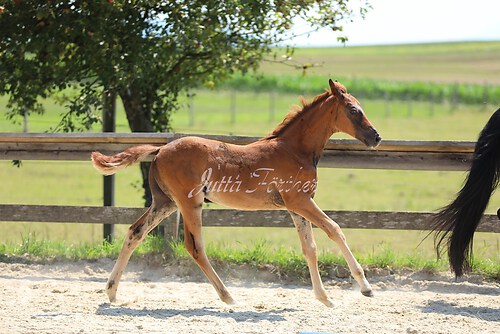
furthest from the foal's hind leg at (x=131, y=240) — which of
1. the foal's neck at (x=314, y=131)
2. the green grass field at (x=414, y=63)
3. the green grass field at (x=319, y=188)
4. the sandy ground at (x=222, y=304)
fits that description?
the green grass field at (x=414, y=63)

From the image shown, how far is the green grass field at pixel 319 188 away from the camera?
13250 mm

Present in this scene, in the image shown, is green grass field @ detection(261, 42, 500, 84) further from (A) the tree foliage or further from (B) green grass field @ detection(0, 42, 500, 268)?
(A) the tree foliage

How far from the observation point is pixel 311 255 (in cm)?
676

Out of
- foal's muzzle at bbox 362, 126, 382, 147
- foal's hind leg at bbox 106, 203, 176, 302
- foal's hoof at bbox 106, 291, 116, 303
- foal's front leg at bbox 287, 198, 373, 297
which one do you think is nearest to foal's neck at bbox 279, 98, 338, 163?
foal's muzzle at bbox 362, 126, 382, 147

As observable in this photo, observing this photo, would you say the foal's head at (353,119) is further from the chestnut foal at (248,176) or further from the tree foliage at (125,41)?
the tree foliage at (125,41)

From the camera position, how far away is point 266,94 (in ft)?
184

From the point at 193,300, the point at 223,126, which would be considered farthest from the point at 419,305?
the point at 223,126

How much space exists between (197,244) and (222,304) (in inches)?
25.9

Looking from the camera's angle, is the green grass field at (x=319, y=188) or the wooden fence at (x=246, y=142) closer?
the wooden fence at (x=246, y=142)

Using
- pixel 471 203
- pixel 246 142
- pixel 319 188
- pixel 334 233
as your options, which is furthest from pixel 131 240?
pixel 319 188

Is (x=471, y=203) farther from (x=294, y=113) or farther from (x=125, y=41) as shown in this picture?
(x=125, y=41)

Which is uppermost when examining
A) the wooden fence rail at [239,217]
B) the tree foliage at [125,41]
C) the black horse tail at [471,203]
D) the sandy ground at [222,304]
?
the tree foliage at [125,41]

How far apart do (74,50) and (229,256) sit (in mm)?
3402

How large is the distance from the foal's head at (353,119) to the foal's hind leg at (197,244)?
1510 millimetres
